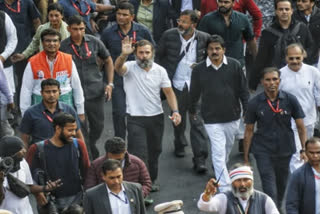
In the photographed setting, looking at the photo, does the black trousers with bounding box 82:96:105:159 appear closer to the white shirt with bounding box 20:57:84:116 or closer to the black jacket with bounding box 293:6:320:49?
the white shirt with bounding box 20:57:84:116

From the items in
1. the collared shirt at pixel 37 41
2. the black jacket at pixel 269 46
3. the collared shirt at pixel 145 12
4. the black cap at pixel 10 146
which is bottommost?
the black cap at pixel 10 146

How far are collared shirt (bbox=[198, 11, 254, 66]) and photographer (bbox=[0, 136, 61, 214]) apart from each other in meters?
4.36

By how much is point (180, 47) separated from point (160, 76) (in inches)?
45.8

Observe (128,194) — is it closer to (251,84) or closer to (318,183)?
(318,183)

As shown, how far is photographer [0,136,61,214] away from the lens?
938cm

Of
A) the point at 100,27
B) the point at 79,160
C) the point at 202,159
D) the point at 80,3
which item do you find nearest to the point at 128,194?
the point at 79,160

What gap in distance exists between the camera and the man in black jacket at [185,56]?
12664 mm

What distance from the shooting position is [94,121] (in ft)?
41.7

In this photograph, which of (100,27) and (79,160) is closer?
(79,160)

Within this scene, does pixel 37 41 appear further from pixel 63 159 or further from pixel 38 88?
pixel 63 159

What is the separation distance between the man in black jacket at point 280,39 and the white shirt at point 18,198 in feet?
14.1

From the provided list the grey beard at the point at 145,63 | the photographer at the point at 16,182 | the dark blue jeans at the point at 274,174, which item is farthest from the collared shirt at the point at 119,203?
the grey beard at the point at 145,63

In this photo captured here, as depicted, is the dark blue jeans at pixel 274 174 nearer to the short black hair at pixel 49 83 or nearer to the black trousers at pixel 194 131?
the black trousers at pixel 194 131

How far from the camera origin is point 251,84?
13.0m
